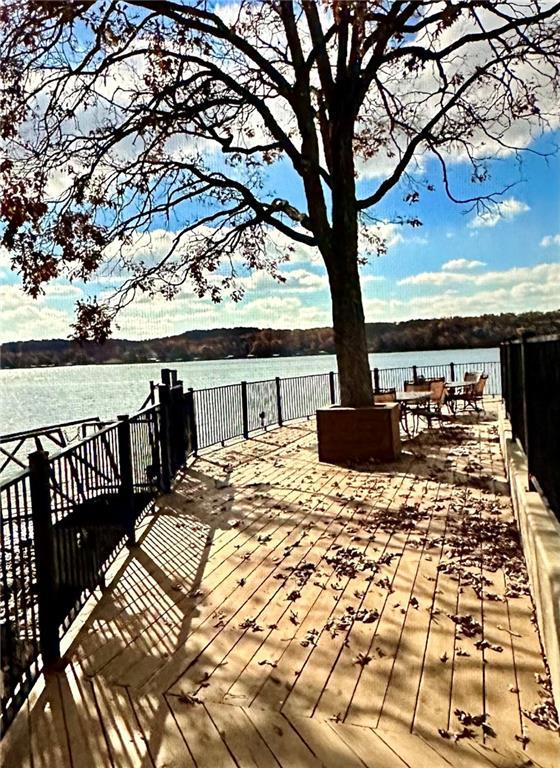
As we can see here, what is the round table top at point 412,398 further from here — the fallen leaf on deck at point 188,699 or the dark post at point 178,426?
the fallen leaf on deck at point 188,699

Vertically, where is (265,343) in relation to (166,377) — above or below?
above

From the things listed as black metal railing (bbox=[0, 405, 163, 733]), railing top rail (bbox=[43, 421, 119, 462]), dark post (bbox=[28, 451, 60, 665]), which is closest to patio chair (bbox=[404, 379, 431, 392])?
black metal railing (bbox=[0, 405, 163, 733])

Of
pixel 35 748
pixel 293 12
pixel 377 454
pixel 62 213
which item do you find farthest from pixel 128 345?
pixel 35 748

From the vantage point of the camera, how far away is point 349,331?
29.0 feet

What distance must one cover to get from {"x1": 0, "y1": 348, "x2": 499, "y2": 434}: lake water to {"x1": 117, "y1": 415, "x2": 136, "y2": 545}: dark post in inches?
212

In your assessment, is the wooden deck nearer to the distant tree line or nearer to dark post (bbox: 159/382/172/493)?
dark post (bbox: 159/382/172/493)

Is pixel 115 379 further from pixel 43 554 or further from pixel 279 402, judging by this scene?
pixel 43 554

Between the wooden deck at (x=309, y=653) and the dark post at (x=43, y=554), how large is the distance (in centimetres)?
16

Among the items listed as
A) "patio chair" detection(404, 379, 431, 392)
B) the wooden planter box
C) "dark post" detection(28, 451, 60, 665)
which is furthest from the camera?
"patio chair" detection(404, 379, 431, 392)

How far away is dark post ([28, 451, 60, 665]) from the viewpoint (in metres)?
2.84

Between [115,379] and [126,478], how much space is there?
1802 inches

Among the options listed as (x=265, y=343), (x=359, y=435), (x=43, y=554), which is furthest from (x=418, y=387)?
(x=43, y=554)

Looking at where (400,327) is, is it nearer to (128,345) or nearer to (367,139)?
(367,139)

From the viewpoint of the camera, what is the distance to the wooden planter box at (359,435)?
8.15 m
